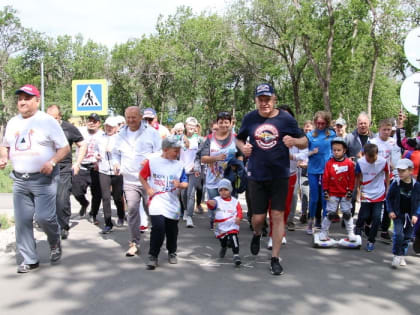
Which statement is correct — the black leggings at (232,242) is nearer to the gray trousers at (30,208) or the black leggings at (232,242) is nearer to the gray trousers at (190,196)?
the gray trousers at (30,208)

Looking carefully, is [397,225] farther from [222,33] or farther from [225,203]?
[222,33]

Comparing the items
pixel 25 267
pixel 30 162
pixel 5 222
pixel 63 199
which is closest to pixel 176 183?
pixel 30 162

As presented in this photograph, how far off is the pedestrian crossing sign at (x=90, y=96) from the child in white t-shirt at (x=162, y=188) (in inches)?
201

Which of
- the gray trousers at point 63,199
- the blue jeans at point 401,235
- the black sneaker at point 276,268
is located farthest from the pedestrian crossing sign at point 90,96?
the blue jeans at point 401,235

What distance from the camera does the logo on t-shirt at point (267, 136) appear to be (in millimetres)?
5121

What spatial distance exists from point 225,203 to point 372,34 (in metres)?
22.9

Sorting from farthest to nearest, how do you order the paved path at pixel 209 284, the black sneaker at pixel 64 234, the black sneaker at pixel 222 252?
the black sneaker at pixel 64 234 < the black sneaker at pixel 222 252 < the paved path at pixel 209 284

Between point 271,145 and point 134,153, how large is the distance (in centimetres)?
202

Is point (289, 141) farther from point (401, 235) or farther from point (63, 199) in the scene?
point (63, 199)

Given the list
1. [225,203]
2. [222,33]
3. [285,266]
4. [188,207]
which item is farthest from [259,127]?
[222,33]

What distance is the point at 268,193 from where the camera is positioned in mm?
5348

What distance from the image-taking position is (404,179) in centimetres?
566

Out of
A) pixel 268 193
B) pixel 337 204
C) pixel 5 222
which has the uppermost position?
pixel 268 193

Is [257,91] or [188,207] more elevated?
[257,91]
